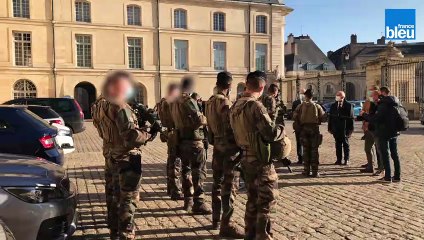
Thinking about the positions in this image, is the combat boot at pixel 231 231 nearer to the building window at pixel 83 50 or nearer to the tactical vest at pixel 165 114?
the tactical vest at pixel 165 114

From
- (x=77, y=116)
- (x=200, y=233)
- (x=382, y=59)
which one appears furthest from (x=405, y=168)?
(x=382, y=59)

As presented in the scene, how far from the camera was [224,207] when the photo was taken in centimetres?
530

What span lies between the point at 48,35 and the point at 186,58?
40.4 feet

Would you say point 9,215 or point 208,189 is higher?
point 9,215

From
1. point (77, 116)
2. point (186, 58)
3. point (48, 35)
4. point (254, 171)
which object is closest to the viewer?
point (254, 171)

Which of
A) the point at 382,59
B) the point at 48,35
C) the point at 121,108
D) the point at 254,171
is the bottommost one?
the point at 254,171

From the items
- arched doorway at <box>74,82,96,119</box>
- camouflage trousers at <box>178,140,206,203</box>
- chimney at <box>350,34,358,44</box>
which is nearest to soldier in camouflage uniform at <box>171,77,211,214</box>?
camouflage trousers at <box>178,140,206,203</box>

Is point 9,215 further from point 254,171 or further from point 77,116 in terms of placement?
point 77,116

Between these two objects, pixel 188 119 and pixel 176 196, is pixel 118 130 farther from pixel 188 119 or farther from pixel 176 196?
pixel 176 196

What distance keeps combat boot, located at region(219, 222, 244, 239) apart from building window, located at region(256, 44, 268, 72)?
A: 128 feet

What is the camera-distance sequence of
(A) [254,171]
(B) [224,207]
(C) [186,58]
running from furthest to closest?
(C) [186,58]
(B) [224,207]
(A) [254,171]

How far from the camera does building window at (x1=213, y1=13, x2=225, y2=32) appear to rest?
41781 millimetres

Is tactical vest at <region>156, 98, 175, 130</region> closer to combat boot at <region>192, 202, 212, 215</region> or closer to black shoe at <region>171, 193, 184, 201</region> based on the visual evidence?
black shoe at <region>171, 193, 184, 201</region>

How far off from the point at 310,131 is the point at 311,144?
0.90ft
